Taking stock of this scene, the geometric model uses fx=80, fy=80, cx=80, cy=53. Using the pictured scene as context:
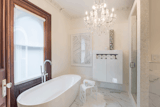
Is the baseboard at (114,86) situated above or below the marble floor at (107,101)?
above

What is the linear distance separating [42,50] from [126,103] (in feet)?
7.98

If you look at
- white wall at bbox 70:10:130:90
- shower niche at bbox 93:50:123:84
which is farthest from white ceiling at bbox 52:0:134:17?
shower niche at bbox 93:50:123:84

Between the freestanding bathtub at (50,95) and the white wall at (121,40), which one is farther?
the white wall at (121,40)

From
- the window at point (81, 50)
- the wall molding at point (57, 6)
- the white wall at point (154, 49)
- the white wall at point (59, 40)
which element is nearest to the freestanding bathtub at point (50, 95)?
the white wall at point (59, 40)

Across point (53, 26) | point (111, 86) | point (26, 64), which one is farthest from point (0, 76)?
point (111, 86)

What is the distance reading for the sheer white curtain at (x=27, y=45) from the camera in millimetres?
1501

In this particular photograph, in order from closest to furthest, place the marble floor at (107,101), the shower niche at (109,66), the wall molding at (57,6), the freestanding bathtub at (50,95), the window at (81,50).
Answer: the freestanding bathtub at (50,95) < the marble floor at (107,101) < the wall molding at (57,6) < the shower niche at (109,66) < the window at (81,50)

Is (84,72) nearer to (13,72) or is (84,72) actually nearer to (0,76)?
(13,72)

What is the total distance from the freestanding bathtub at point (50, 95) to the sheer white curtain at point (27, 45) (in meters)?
0.34

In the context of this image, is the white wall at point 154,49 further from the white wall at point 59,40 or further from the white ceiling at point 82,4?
the white wall at point 59,40

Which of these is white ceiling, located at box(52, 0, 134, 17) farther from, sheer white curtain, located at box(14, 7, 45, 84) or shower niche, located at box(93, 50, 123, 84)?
shower niche, located at box(93, 50, 123, 84)

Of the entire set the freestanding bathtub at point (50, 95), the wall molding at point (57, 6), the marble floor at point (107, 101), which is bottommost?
the marble floor at point (107, 101)

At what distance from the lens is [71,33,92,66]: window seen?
2928 mm

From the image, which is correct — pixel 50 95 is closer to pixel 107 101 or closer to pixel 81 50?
pixel 107 101
